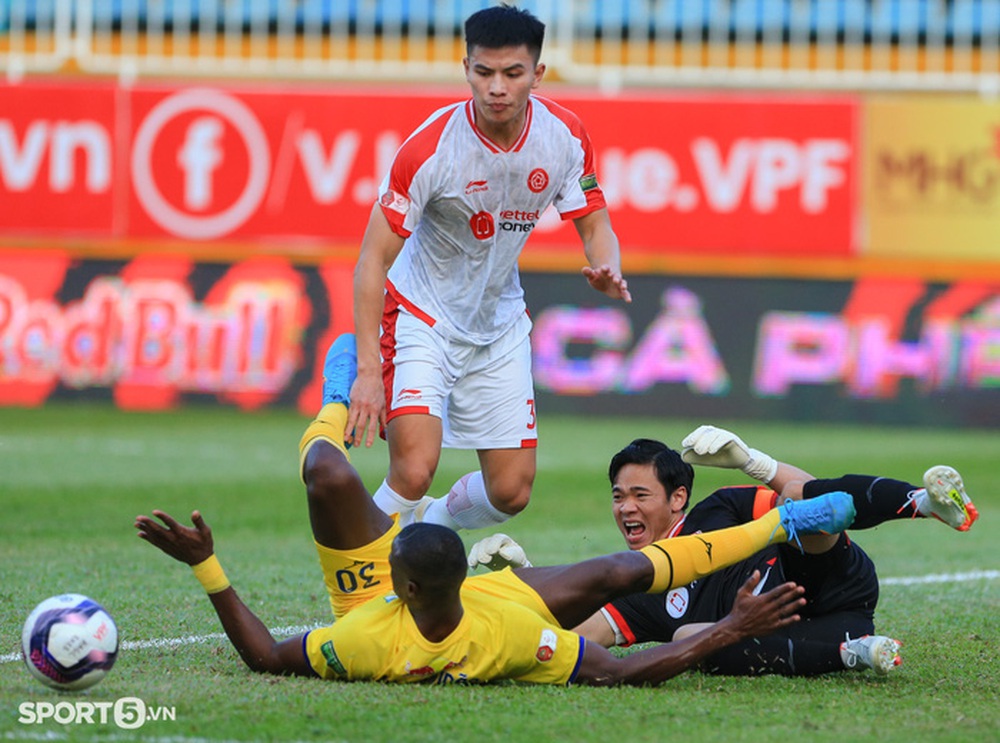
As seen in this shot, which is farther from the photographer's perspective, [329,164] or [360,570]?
[329,164]

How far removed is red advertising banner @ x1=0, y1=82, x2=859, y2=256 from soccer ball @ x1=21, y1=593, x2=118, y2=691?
40.2ft

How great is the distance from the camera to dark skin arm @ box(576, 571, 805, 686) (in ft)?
16.4

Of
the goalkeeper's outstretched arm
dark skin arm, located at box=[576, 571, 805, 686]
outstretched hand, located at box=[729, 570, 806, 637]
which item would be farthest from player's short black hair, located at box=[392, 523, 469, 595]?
the goalkeeper's outstretched arm

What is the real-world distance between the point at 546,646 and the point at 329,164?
1261cm

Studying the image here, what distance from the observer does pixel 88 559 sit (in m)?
8.09

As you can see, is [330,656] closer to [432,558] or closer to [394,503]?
[432,558]

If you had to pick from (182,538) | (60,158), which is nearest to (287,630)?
(182,538)

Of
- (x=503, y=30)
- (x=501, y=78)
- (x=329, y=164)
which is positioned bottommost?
(x=501, y=78)

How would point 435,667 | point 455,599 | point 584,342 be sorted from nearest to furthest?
point 455,599 → point 435,667 → point 584,342

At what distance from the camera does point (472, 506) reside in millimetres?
6703

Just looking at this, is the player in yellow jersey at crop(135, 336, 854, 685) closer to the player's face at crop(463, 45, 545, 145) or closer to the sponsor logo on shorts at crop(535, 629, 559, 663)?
the sponsor logo on shorts at crop(535, 629, 559, 663)

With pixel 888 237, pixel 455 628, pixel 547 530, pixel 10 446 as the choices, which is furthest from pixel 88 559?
pixel 888 237

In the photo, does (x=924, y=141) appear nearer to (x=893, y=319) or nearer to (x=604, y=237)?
(x=893, y=319)

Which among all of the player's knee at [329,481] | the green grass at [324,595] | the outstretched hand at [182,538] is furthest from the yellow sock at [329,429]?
the green grass at [324,595]
